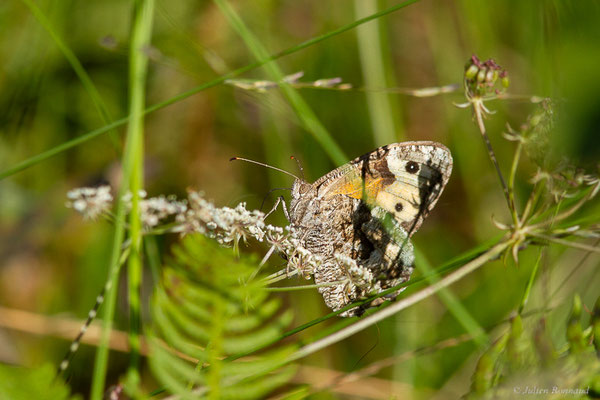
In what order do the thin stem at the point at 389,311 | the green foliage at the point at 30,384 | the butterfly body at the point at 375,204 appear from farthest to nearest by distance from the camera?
the butterfly body at the point at 375,204 → the thin stem at the point at 389,311 → the green foliage at the point at 30,384

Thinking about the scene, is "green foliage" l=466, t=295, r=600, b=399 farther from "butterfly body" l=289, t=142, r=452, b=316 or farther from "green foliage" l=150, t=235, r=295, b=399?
"butterfly body" l=289, t=142, r=452, b=316

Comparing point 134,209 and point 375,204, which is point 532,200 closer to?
point 375,204

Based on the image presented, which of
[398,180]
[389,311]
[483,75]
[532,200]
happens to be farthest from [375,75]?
[389,311]

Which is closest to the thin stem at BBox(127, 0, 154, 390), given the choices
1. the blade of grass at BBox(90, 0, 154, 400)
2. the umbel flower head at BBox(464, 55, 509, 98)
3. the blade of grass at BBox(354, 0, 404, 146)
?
the blade of grass at BBox(90, 0, 154, 400)

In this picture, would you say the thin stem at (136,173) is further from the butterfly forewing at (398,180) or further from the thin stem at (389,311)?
the butterfly forewing at (398,180)

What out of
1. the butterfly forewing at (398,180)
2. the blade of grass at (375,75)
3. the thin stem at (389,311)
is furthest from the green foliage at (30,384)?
the blade of grass at (375,75)
